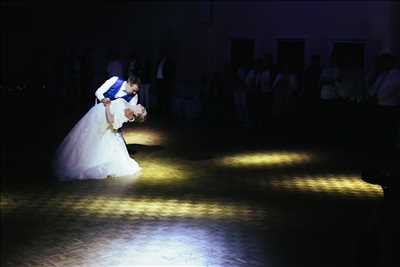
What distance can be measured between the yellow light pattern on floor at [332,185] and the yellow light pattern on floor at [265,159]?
4.74 ft

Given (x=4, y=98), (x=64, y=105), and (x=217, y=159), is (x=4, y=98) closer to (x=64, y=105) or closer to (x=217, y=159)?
(x=217, y=159)

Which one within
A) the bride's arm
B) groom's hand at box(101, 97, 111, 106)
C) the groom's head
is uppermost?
the groom's head

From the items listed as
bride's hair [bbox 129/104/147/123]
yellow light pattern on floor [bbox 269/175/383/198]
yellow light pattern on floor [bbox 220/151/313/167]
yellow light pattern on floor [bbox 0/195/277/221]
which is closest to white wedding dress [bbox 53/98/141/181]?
bride's hair [bbox 129/104/147/123]

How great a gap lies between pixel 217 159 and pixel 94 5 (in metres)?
12.8

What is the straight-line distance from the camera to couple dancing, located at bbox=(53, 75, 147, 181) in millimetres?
10656

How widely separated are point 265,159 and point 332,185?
2.51 meters

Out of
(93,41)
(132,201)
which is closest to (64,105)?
(93,41)

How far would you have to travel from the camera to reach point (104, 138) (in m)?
10.9

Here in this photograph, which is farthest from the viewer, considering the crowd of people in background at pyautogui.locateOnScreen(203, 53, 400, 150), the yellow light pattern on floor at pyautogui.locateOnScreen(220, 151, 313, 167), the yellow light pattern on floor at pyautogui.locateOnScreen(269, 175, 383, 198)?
the crowd of people in background at pyautogui.locateOnScreen(203, 53, 400, 150)

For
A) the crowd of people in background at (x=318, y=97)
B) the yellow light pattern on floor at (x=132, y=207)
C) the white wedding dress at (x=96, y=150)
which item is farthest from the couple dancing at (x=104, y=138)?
the crowd of people in background at (x=318, y=97)

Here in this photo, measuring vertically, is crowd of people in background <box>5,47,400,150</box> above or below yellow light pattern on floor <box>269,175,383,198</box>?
above

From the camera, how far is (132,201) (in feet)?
29.7

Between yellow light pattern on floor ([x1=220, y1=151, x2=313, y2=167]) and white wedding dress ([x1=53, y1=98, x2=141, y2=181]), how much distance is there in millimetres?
2117

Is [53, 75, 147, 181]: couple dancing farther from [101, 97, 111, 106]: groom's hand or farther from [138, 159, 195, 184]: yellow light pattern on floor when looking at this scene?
[138, 159, 195, 184]: yellow light pattern on floor
